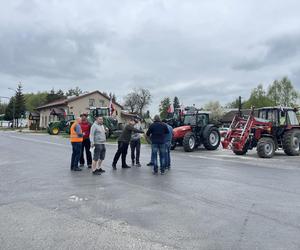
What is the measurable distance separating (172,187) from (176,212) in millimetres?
2033

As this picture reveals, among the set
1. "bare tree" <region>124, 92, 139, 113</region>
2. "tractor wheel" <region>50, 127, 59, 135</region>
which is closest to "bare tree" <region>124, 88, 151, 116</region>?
"bare tree" <region>124, 92, 139, 113</region>

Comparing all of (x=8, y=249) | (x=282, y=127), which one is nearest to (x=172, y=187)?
(x=8, y=249)

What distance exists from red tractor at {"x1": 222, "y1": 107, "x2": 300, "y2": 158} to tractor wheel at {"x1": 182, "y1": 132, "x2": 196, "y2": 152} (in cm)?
220

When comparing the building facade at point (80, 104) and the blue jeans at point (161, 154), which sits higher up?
the building facade at point (80, 104)

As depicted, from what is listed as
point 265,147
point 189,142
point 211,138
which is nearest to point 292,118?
point 265,147

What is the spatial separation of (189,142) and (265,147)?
4.10 m

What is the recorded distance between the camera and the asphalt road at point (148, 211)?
13.3 ft

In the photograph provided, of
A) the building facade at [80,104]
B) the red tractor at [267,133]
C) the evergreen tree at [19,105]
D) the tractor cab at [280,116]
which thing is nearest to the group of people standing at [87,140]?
the red tractor at [267,133]

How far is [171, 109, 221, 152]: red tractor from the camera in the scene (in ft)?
55.8

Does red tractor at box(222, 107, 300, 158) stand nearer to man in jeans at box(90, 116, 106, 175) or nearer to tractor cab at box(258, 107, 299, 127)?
tractor cab at box(258, 107, 299, 127)

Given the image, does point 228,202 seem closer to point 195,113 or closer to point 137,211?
point 137,211

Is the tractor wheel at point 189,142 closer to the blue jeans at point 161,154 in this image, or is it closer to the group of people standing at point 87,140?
the blue jeans at point 161,154

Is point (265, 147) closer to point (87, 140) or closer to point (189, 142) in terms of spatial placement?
point (189, 142)

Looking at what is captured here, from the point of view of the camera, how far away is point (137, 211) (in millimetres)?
5340
